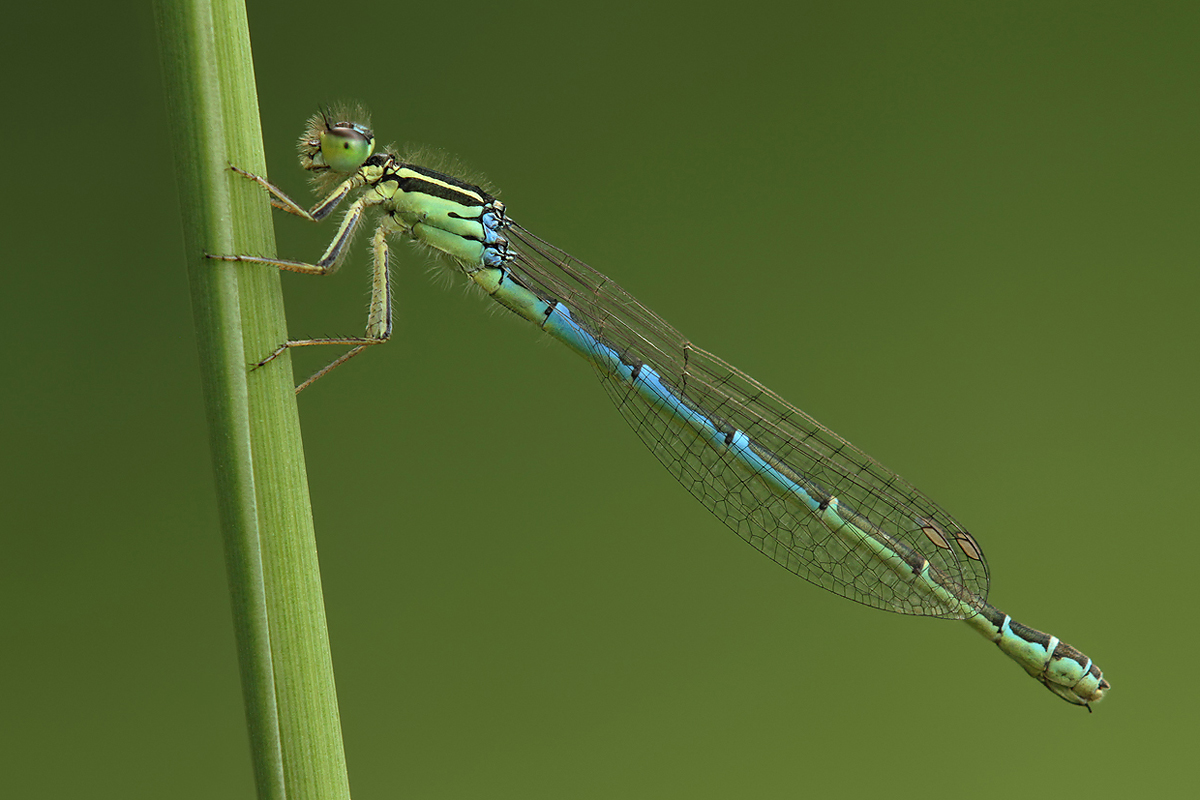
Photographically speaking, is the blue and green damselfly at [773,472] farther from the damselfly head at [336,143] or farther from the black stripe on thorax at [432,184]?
the damselfly head at [336,143]

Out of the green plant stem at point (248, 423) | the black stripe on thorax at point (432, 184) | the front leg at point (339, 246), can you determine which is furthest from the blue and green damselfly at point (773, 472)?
the green plant stem at point (248, 423)

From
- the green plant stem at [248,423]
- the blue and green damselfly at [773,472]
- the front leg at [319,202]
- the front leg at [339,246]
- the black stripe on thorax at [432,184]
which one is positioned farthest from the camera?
the blue and green damselfly at [773,472]

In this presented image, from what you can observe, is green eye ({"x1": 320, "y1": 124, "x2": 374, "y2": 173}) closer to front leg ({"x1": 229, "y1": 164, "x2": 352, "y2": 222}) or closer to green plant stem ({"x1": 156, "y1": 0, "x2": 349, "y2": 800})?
front leg ({"x1": 229, "y1": 164, "x2": 352, "y2": 222})

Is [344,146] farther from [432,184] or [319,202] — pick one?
[432,184]

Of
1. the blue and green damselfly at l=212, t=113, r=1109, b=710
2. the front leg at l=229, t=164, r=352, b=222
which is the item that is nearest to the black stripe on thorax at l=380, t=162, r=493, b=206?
the front leg at l=229, t=164, r=352, b=222

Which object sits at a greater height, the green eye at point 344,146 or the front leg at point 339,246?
the green eye at point 344,146

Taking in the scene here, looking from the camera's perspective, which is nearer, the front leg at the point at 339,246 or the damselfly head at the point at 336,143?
the front leg at the point at 339,246

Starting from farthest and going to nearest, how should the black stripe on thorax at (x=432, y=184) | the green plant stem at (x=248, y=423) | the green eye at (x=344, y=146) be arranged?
the black stripe on thorax at (x=432, y=184)
the green eye at (x=344, y=146)
the green plant stem at (x=248, y=423)
